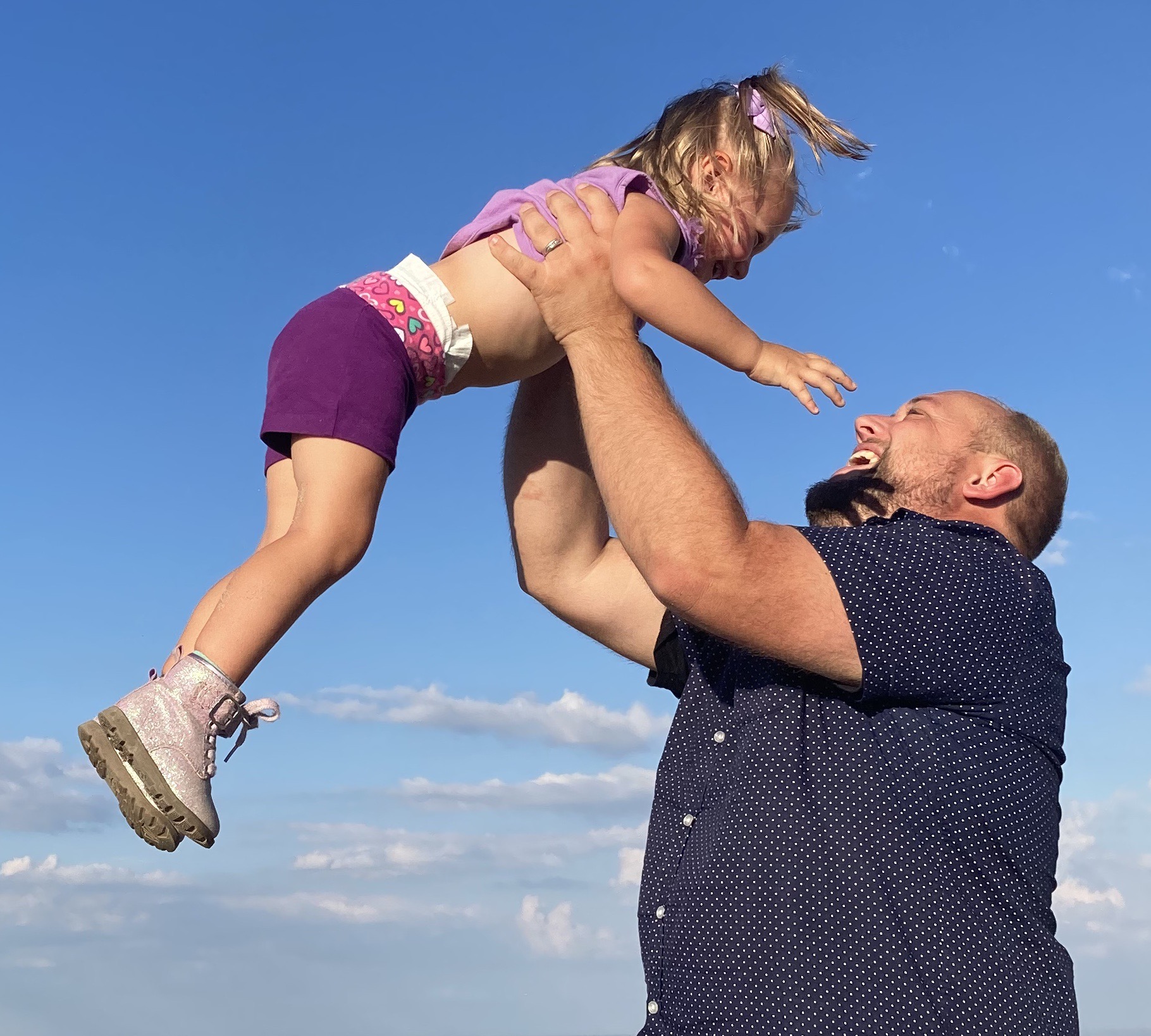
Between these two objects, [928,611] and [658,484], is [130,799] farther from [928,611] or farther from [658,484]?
[928,611]

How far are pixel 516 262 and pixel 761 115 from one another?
1120 millimetres

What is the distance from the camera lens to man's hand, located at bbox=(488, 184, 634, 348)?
9.84 feet

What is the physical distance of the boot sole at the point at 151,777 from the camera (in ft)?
8.82

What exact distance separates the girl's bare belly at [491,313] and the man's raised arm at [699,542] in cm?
77

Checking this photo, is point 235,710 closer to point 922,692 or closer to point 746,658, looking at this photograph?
point 746,658

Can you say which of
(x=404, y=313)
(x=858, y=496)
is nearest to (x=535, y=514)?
(x=404, y=313)

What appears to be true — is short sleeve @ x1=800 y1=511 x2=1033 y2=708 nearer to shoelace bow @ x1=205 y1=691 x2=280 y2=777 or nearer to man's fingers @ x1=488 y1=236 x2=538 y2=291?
man's fingers @ x1=488 y1=236 x2=538 y2=291

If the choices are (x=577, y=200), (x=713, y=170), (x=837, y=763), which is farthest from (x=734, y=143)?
(x=837, y=763)

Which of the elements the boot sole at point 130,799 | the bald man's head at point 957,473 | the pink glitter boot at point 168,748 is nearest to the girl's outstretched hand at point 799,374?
the bald man's head at point 957,473

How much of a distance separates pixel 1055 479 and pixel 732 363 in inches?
37.0

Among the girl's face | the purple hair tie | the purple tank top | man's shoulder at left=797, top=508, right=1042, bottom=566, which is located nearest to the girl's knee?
the purple tank top

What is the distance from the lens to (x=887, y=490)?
3211mm

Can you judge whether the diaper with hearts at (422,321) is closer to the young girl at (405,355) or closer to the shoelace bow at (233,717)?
the young girl at (405,355)

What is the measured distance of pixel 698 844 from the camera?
2566 mm
